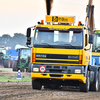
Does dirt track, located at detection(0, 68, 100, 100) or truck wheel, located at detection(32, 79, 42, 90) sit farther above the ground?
truck wheel, located at detection(32, 79, 42, 90)

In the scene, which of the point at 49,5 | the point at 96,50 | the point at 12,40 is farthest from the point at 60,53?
the point at 12,40

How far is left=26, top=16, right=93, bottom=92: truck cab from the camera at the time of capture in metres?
14.6

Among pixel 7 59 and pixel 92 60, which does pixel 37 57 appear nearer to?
pixel 92 60

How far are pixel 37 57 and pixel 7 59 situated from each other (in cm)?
2821

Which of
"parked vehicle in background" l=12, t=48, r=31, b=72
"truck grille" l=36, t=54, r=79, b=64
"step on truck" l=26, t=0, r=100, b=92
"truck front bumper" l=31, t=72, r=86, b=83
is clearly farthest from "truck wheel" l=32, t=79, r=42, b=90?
"parked vehicle in background" l=12, t=48, r=31, b=72

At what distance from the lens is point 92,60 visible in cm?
1745

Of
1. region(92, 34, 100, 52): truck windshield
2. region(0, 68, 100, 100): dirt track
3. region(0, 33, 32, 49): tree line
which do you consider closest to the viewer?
region(0, 68, 100, 100): dirt track

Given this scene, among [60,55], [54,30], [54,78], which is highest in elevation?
[54,30]

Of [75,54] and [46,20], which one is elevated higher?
[46,20]

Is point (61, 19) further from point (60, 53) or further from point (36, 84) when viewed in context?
point (36, 84)

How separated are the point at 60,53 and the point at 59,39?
596 millimetres

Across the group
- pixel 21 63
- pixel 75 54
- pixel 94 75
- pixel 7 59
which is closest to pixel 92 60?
pixel 94 75

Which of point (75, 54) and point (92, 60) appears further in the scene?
point (92, 60)

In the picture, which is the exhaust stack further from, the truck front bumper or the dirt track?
the dirt track
